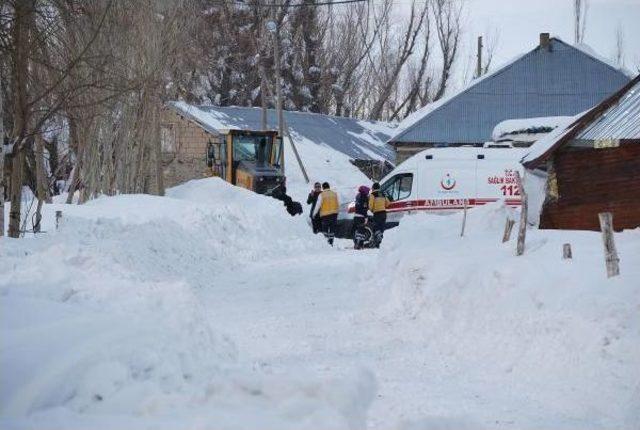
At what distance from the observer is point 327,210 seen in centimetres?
2298

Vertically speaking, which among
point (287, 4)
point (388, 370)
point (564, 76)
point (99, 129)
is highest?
point (287, 4)

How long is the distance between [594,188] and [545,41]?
23606mm

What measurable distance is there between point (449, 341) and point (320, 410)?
17.6 ft

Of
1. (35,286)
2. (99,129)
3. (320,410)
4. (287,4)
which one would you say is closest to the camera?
(320,410)

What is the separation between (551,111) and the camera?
35.9m

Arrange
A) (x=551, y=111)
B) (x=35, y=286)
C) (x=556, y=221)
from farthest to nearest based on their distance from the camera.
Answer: (x=551, y=111)
(x=556, y=221)
(x=35, y=286)

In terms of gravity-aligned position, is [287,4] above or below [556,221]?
above

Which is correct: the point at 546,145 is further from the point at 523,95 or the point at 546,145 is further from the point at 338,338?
the point at 523,95

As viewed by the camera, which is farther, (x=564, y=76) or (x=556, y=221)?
(x=564, y=76)

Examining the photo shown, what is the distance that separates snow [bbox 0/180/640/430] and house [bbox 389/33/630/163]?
1964 centimetres

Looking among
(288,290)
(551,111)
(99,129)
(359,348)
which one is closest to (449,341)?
(359,348)

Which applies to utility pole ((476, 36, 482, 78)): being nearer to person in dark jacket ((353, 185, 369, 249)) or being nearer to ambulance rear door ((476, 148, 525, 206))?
ambulance rear door ((476, 148, 525, 206))

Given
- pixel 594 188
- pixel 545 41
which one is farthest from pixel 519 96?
pixel 594 188

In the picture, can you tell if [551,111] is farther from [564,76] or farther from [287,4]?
A: [287,4]
